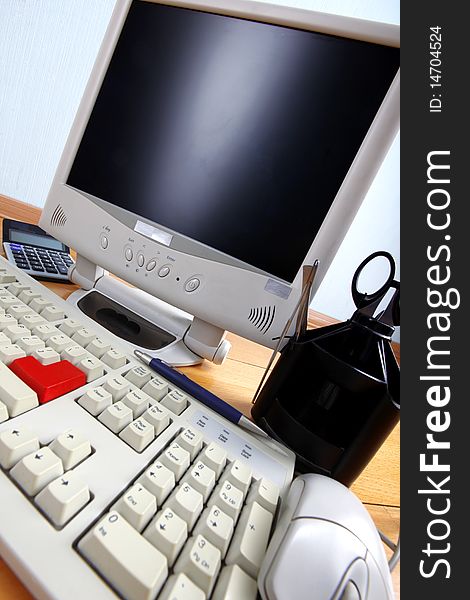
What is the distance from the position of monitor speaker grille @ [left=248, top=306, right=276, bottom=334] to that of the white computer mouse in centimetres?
19

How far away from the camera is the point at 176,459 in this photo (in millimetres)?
241

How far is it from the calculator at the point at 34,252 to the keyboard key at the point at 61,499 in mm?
441

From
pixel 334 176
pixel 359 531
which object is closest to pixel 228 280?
pixel 334 176

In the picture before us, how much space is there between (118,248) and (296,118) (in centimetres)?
28

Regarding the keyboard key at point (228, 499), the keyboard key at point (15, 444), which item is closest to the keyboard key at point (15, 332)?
the keyboard key at point (15, 444)

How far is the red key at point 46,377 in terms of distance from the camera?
10.2 inches

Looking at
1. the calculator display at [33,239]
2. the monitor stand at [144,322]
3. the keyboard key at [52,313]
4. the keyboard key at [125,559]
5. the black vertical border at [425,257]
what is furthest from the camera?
the calculator display at [33,239]

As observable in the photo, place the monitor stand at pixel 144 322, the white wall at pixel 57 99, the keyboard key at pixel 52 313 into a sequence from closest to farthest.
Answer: the keyboard key at pixel 52 313
the monitor stand at pixel 144 322
the white wall at pixel 57 99

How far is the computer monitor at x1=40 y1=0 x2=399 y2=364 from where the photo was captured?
368 mm

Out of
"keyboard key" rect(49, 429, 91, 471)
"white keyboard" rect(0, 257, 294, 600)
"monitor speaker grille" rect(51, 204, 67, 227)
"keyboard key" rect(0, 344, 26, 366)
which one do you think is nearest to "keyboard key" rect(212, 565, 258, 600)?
"white keyboard" rect(0, 257, 294, 600)

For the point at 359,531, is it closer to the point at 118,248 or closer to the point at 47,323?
the point at 47,323

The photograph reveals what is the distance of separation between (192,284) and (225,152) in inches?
6.5

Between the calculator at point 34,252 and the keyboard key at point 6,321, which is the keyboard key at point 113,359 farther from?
the calculator at point 34,252

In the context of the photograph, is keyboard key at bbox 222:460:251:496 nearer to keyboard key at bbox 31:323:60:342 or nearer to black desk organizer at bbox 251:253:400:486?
black desk organizer at bbox 251:253:400:486
